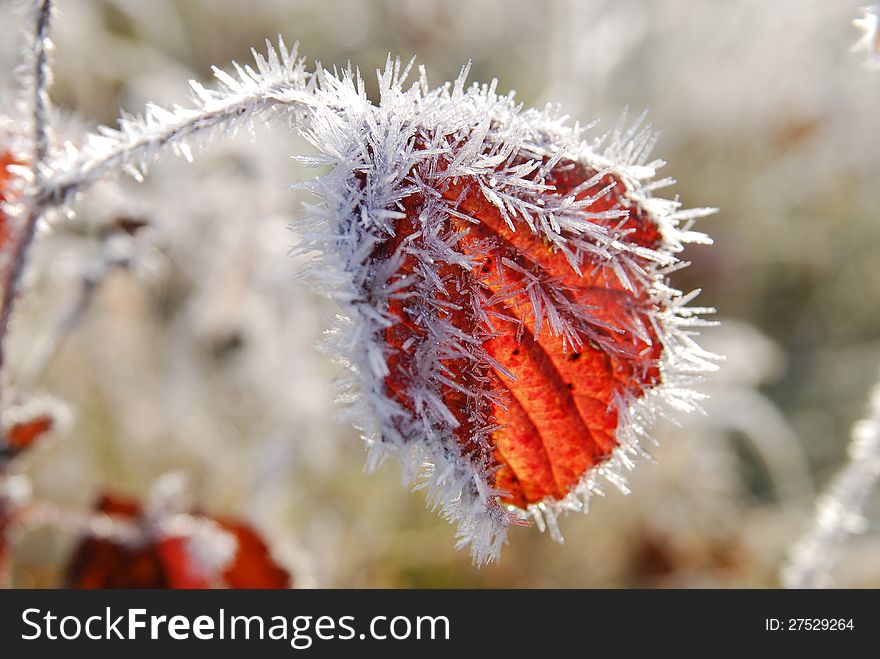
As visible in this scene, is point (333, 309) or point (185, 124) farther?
point (333, 309)

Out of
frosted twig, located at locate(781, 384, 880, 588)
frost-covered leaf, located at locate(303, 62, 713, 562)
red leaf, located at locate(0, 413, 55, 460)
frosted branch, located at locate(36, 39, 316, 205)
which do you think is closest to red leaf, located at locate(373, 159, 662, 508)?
frost-covered leaf, located at locate(303, 62, 713, 562)

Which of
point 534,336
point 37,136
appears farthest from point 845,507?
point 37,136

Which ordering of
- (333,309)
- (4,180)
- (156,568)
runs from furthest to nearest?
(333,309)
(156,568)
(4,180)

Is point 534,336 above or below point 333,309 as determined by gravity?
below

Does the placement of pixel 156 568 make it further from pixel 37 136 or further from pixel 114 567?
pixel 37 136

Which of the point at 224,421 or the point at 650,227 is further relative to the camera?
the point at 224,421
